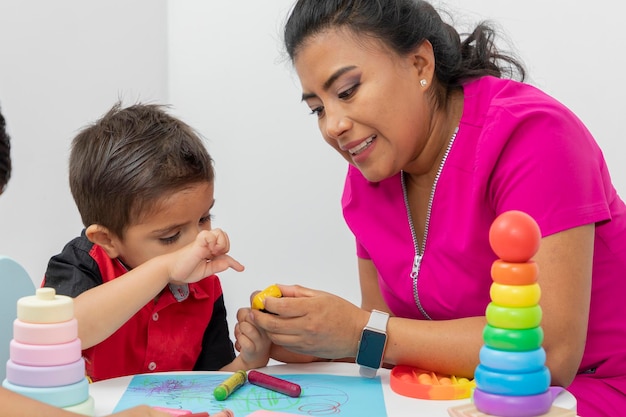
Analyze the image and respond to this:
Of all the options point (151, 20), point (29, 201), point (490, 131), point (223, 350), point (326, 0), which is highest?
point (151, 20)

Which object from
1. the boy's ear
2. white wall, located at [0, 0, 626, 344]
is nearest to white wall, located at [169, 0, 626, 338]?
white wall, located at [0, 0, 626, 344]

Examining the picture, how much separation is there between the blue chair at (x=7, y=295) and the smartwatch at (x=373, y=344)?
560mm

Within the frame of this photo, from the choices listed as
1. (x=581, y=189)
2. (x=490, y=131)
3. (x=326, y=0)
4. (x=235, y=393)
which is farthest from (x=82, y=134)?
(x=581, y=189)

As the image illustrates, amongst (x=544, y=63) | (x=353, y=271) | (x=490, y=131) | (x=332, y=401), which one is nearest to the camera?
(x=332, y=401)

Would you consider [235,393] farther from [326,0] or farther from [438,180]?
[326,0]

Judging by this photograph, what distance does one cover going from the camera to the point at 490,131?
1.27 metres

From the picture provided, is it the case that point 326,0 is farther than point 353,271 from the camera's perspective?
No

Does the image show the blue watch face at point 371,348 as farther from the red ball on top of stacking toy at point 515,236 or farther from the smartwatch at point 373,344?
the red ball on top of stacking toy at point 515,236

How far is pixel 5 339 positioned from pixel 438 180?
2.37ft

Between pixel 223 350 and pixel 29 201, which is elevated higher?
pixel 29 201

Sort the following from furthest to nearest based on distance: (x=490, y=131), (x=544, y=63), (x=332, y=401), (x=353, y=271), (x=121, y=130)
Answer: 1. (x=353, y=271)
2. (x=544, y=63)
3. (x=121, y=130)
4. (x=490, y=131)
5. (x=332, y=401)

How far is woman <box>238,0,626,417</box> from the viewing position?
1180mm

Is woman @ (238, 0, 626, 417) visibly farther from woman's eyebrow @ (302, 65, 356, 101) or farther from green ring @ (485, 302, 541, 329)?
green ring @ (485, 302, 541, 329)

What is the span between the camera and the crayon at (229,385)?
44.6 inches
